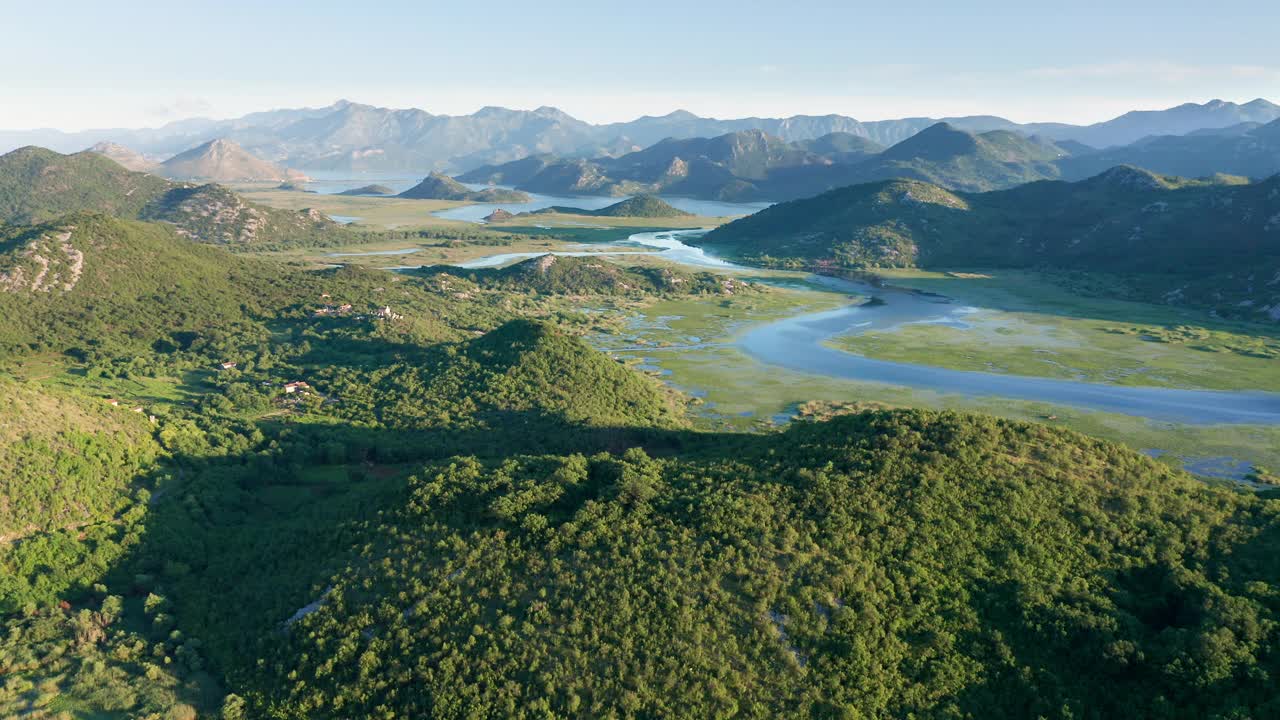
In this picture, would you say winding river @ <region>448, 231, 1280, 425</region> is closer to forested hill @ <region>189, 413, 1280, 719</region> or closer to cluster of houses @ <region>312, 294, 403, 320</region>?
forested hill @ <region>189, 413, 1280, 719</region>

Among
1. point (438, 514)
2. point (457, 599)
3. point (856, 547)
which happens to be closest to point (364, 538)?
point (438, 514)

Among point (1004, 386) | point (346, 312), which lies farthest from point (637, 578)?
point (346, 312)

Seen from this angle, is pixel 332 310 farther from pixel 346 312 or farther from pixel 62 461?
pixel 62 461

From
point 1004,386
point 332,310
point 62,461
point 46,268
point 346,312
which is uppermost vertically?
point 46,268

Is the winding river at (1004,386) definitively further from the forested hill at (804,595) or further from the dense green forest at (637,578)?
the forested hill at (804,595)

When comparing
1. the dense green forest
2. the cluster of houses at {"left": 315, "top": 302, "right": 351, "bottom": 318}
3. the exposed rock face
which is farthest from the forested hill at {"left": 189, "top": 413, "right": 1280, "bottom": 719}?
the exposed rock face

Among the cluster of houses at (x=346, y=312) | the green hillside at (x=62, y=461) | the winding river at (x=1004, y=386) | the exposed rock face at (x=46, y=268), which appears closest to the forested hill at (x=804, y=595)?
the green hillside at (x=62, y=461)

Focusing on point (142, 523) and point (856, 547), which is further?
point (142, 523)

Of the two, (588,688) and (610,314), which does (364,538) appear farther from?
(610,314)

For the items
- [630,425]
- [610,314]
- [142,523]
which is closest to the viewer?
[142,523]
